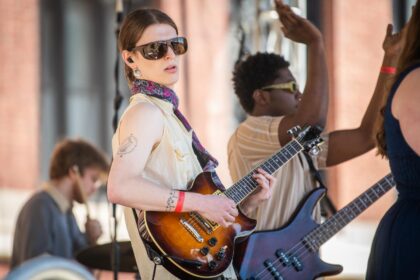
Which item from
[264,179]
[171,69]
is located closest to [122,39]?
[171,69]

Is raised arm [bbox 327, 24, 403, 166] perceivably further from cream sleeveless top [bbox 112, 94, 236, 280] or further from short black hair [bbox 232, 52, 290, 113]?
cream sleeveless top [bbox 112, 94, 236, 280]

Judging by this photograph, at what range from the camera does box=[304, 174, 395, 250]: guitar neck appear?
3.81 meters

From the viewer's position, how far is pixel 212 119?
11406 millimetres

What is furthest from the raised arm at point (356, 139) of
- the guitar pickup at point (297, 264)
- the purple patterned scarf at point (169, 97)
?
the purple patterned scarf at point (169, 97)

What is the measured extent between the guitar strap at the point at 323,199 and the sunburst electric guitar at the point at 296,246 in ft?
0.23

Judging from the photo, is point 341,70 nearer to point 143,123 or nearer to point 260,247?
point 260,247

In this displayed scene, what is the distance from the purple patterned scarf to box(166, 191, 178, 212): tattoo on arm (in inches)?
10.4

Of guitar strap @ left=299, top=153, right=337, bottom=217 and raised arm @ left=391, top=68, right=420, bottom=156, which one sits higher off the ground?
raised arm @ left=391, top=68, right=420, bottom=156

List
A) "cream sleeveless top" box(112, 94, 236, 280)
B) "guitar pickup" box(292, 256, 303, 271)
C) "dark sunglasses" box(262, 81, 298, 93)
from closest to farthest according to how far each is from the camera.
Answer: "cream sleeveless top" box(112, 94, 236, 280) → "guitar pickup" box(292, 256, 303, 271) → "dark sunglasses" box(262, 81, 298, 93)

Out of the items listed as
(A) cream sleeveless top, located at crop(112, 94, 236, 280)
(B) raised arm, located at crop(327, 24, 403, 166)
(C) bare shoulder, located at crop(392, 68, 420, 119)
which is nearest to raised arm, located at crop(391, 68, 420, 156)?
(C) bare shoulder, located at crop(392, 68, 420, 119)

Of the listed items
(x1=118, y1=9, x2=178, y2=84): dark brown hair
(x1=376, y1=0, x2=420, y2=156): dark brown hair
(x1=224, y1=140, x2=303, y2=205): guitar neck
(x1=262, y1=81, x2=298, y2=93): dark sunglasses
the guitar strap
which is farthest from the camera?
(x1=262, y1=81, x2=298, y2=93): dark sunglasses

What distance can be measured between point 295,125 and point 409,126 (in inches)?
40.2

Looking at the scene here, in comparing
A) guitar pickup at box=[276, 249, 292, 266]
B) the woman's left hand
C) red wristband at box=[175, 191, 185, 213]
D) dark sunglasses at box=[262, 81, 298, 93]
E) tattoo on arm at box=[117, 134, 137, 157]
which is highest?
dark sunglasses at box=[262, 81, 298, 93]

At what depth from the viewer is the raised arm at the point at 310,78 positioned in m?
3.72
